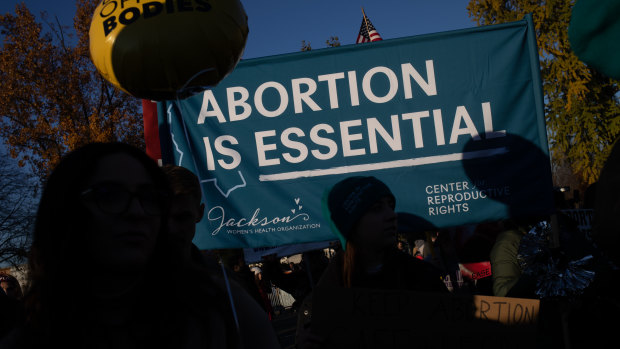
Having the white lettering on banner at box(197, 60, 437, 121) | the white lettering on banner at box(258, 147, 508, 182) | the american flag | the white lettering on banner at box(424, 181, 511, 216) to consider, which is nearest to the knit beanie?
the white lettering on banner at box(258, 147, 508, 182)

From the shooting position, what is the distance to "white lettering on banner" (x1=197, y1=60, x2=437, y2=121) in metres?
3.42

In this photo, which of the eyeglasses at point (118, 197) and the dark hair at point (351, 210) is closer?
the eyeglasses at point (118, 197)

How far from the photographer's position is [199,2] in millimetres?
1889

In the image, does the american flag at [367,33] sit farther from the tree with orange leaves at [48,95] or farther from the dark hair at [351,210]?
the tree with orange leaves at [48,95]

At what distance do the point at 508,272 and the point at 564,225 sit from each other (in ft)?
2.03

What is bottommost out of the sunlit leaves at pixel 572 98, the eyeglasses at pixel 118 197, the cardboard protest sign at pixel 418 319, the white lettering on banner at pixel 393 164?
the cardboard protest sign at pixel 418 319

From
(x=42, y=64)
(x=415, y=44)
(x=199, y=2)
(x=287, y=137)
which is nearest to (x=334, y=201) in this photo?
(x=287, y=137)

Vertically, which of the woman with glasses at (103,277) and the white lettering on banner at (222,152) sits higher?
the white lettering on banner at (222,152)

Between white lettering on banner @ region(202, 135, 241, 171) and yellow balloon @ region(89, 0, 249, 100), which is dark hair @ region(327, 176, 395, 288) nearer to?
yellow balloon @ region(89, 0, 249, 100)

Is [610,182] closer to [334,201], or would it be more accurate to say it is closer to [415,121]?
[334,201]

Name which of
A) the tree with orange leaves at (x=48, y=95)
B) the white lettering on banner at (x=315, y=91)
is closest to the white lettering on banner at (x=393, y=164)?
the white lettering on banner at (x=315, y=91)

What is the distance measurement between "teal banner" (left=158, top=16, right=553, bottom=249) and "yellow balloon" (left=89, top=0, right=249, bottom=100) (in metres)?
1.40

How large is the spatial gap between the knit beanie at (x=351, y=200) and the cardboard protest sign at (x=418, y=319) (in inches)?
19.6

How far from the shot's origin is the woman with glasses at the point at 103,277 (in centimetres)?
126
